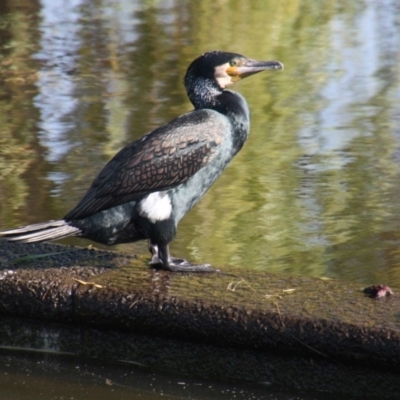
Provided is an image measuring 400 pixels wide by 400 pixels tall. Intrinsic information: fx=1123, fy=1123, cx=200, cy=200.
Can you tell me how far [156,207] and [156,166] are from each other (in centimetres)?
16

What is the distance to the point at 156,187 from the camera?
163 inches

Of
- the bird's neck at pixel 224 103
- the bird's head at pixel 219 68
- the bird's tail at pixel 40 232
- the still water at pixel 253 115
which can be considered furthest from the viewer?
the still water at pixel 253 115

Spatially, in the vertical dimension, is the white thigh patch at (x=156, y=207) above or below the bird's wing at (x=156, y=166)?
below

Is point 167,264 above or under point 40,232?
under

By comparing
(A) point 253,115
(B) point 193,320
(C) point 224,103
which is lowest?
(A) point 253,115

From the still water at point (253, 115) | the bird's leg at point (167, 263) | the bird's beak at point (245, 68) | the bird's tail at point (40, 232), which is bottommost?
the still water at point (253, 115)

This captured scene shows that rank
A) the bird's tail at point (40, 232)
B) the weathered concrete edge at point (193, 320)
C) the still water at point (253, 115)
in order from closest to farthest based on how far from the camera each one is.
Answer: the weathered concrete edge at point (193, 320), the bird's tail at point (40, 232), the still water at point (253, 115)

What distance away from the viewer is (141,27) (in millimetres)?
11375

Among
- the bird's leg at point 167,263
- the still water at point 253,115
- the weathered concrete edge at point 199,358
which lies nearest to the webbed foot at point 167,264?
the bird's leg at point 167,263

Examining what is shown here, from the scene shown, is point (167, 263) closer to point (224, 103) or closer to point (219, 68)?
point (224, 103)

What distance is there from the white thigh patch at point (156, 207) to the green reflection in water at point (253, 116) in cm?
81

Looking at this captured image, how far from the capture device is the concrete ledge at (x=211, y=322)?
11.5 ft

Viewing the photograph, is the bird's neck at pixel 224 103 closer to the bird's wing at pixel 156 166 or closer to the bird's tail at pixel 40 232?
the bird's wing at pixel 156 166

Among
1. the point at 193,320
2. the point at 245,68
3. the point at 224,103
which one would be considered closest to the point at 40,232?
the point at 193,320
